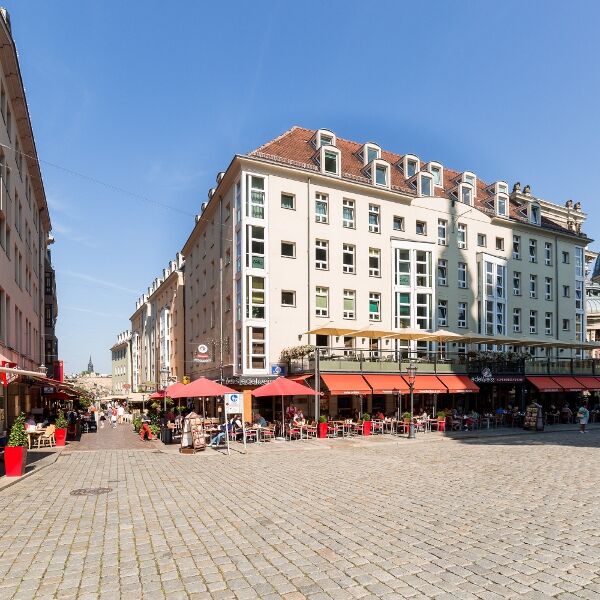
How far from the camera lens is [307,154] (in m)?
35.3

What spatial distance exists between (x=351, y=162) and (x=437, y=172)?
26.1 feet

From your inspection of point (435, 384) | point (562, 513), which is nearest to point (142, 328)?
point (435, 384)

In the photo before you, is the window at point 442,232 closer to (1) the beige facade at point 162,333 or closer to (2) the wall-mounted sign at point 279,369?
(2) the wall-mounted sign at point 279,369

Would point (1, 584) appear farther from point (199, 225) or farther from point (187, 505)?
point (199, 225)

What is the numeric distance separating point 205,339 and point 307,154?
16.0 metres

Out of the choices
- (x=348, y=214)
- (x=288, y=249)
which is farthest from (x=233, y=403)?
(x=348, y=214)

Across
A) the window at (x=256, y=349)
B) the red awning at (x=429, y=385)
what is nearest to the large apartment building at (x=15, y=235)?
the window at (x=256, y=349)

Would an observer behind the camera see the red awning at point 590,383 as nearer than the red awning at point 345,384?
No

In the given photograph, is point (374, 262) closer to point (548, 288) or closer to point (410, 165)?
point (410, 165)

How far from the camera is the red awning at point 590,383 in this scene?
123 feet

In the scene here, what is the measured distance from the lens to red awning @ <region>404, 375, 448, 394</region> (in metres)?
29.9

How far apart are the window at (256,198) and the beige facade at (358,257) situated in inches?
2.7

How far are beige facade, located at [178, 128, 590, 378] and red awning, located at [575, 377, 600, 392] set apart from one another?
3.81m

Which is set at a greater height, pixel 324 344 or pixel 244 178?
pixel 244 178
